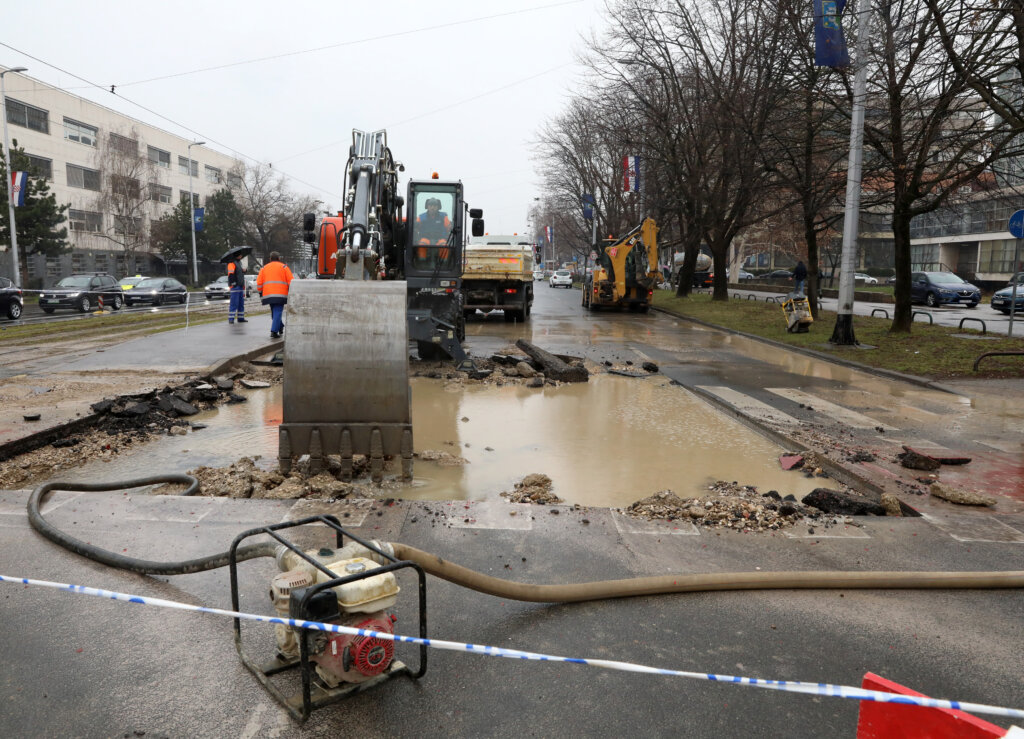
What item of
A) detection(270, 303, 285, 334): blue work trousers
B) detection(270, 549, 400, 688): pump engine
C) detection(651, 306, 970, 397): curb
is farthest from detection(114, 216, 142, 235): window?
detection(270, 549, 400, 688): pump engine

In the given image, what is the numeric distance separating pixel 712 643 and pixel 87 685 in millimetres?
2982

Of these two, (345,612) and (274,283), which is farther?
(274,283)

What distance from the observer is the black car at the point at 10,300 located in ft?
80.3

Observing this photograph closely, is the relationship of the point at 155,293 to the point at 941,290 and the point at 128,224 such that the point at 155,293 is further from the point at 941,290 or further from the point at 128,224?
the point at 941,290

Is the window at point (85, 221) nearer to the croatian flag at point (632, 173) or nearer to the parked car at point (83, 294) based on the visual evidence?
the parked car at point (83, 294)

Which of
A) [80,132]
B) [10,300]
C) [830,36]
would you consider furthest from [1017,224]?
[80,132]

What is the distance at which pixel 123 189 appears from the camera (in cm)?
4644

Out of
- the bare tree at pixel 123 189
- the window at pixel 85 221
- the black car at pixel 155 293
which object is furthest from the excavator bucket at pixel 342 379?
the window at pixel 85 221

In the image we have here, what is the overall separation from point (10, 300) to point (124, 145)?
30.3m

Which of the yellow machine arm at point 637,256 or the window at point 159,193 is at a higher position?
the window at point 159,193

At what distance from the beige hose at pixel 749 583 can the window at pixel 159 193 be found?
5882 cm

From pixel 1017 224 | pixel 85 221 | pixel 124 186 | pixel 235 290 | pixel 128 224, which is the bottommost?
pixel 235 290

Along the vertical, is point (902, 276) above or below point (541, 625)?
above

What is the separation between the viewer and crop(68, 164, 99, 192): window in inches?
2026
